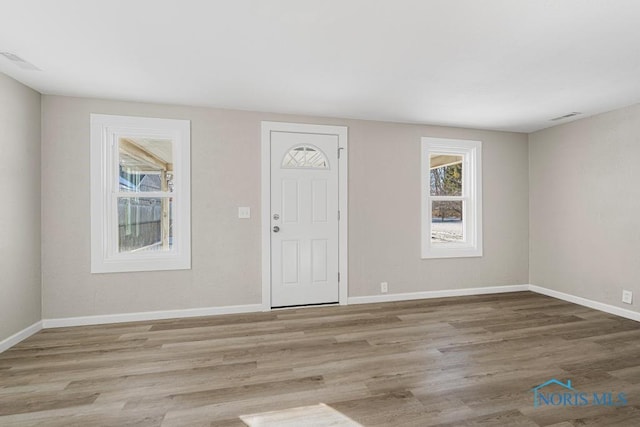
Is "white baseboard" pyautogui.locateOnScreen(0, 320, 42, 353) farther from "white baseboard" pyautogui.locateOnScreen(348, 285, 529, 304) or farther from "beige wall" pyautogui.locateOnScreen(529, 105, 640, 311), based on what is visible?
"beige wall" pyautogui.locateOnScreen(529, 105, 640, 311)

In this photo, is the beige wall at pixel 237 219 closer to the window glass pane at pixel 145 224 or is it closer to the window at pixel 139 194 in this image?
the window at pixel 139 194

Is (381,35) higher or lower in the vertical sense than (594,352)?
higher

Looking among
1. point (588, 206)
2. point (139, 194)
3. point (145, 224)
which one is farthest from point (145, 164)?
point (588, 206)

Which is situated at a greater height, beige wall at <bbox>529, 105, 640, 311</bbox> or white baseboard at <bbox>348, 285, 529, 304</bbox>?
beige wall at <bbox>529, 105, 640, 311</bbox>

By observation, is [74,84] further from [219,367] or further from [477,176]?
[477,176]

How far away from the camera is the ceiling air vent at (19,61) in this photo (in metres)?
2.37

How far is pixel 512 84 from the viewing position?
2.90 metres

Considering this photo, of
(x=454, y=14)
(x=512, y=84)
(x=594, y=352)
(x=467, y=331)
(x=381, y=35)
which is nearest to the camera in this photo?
(x=454, y=14)

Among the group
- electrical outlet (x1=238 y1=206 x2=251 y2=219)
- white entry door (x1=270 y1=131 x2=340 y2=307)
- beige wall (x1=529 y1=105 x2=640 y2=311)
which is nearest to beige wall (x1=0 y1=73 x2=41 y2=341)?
electrical outlet (x1=238 y1=206 x2=251 y2=219)

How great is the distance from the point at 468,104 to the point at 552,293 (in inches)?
117

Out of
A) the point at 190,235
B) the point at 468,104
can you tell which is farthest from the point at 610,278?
the point at 190,235

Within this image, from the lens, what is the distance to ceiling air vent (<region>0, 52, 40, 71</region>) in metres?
2.37

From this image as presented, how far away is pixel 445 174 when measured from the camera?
4.57 m

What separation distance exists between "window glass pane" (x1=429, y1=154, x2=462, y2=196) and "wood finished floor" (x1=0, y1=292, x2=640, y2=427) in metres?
1.74
